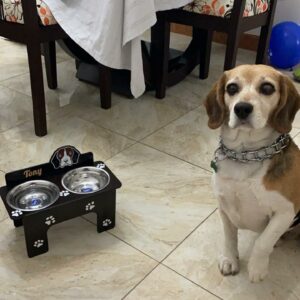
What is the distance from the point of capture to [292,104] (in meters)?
1.00

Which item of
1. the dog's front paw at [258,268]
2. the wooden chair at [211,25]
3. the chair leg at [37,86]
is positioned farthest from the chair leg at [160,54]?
the dog's front paw at [258,268]

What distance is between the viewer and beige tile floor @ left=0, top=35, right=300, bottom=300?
1.13 metres

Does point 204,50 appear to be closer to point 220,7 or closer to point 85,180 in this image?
point 220,7

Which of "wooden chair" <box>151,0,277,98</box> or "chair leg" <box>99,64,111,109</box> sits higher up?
"wooden chair" <box>151,0,277,98</box>

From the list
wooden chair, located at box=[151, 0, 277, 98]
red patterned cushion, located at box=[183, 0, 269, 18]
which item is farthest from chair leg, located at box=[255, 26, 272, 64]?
red patterned cushion, located at box=[183, 0, 269, 18]

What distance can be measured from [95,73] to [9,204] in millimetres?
1285

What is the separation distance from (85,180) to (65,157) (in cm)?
10

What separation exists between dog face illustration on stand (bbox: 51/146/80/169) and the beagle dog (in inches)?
18.2

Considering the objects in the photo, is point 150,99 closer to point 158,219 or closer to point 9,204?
point 158,219

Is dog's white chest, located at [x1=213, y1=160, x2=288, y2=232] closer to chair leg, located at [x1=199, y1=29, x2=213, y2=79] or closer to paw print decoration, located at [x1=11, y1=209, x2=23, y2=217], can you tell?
paw print decoration, located at [x1=11, y1=209, x2=23, y2=217]

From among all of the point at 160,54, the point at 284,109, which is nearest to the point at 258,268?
the point at 284,109

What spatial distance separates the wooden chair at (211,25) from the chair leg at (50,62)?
52 centimetres

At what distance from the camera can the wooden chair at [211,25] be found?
188 cm

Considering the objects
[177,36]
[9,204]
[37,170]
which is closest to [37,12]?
[37,170]
